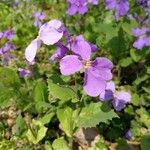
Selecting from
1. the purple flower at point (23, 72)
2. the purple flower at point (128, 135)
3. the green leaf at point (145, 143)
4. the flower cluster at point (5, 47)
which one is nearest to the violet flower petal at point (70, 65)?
the green leaf at point (145, 143)

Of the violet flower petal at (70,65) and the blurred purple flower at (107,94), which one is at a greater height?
the violet flower petal at (70,65)

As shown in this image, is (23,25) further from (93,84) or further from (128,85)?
(93,84)

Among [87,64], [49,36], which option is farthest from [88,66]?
[49,36]

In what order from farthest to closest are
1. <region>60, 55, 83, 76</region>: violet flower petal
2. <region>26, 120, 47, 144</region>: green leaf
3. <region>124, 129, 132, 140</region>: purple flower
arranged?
<region>124, 129, 132, 140</region>: purple flower, <region>26, 120, 47, 144</region>: green leaf, <region>60, 55, 83, 76</region>: violet flower petal

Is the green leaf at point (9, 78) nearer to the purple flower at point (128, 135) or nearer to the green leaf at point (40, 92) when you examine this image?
the green leaf at point (40, 92)

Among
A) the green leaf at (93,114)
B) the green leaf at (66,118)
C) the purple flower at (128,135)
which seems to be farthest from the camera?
the purple flower at (128,135)

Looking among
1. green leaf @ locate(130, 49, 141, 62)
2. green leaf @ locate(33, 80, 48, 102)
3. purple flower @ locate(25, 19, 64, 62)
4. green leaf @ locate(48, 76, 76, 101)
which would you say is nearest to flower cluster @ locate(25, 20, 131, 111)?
purple flower @ locate(25, 19, 64, 62)

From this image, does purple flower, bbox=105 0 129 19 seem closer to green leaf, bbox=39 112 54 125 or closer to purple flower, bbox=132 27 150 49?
purple flower, bbox=132 27 150 49
